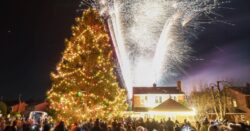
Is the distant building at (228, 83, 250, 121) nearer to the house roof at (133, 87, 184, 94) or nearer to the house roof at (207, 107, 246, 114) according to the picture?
the house roof at (207, 107, 246, 114)

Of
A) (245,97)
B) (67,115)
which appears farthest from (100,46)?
(245,97)

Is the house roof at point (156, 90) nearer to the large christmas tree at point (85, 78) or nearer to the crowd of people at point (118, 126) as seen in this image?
the large christmas tree at point (85, 78)

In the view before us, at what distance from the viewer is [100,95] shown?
23.7m

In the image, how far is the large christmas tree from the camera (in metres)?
22.6

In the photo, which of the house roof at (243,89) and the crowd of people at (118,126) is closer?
the crowd of people at (118,126)

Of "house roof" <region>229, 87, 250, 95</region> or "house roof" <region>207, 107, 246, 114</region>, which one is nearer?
"house roof" <region>207, 107, 246, 114</region>

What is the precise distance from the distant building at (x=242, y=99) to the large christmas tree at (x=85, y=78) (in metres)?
38.7

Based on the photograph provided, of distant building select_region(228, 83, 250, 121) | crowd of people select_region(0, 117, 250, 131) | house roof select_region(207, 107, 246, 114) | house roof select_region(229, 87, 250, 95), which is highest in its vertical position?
house roof select_region(229, 87, 250, 95)

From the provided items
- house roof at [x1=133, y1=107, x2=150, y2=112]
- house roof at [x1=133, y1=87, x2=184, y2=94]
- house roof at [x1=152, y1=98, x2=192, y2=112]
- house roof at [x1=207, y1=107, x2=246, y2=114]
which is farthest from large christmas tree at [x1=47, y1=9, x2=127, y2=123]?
house roof at [x1=133, y1=87, x2=184, y2=94]

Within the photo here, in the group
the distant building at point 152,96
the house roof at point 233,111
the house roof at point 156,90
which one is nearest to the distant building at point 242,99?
the house roof at point 233,111

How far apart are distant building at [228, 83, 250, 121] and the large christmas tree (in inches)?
1524

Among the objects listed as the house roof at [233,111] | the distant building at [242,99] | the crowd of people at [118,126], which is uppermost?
the distant building at [242,99]

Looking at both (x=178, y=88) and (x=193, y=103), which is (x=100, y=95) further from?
(x=178, y=88)

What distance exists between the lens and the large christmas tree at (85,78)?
22641 mm
